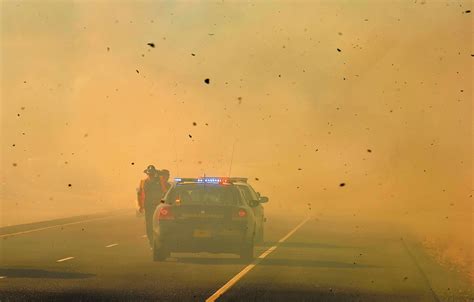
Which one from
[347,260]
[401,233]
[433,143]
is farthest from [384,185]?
[347,260]

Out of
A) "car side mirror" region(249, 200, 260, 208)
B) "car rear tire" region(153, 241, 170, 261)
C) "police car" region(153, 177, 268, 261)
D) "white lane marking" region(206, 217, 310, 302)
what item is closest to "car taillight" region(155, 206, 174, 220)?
"police car" region(153, 177, 268, 261)

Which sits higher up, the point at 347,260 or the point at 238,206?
the point at 238,206

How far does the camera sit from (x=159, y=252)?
20031mm

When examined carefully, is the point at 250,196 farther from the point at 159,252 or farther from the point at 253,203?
the point at 159,252

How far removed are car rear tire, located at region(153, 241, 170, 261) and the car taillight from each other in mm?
511

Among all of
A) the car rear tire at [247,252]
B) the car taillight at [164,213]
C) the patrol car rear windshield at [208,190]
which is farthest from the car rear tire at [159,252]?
the car rear tire at [247,252]

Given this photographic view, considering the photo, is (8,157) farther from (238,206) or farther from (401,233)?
(238,206)

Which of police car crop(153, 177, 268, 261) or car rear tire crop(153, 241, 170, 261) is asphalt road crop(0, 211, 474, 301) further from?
police car crop(153, 177, 268, 261)

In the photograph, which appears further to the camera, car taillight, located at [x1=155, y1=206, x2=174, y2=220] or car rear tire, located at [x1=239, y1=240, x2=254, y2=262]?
car rear tire, located at [x1=239, y1=240, x2=254, y2=262]

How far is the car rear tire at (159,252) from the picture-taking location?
20016mm

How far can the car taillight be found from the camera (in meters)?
20.2

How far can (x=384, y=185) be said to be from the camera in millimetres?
86812

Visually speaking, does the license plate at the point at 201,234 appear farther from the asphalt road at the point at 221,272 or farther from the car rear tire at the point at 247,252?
the car rear tire at the point at 247,252

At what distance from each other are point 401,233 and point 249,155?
8611cm
